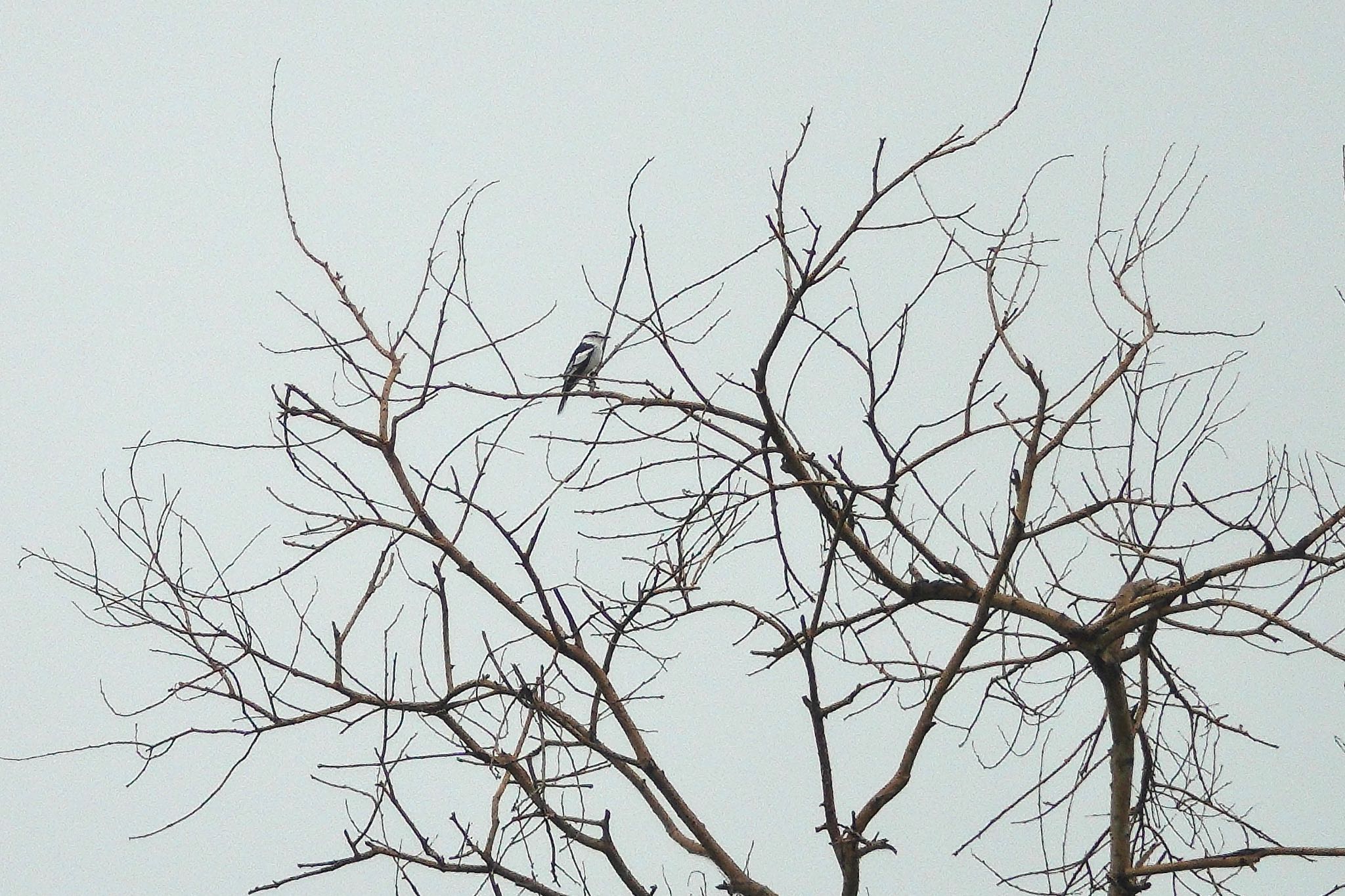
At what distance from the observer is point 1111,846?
358cm

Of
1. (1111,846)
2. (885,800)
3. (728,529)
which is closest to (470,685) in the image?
(728,529)

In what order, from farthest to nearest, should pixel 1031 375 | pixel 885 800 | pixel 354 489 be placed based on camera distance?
pixel 1031 375
pixel 354 489
pixel 885 800

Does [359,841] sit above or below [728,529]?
below

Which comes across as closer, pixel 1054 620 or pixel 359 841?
pixel 359 841

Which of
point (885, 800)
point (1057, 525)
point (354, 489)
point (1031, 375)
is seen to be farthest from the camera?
point (1057, 525)

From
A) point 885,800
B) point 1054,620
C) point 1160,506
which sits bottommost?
point 885,800

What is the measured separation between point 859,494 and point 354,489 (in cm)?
134

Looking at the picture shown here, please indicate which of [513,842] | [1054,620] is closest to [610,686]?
[513,842]

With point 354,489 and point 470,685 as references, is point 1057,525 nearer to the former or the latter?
point 470,685

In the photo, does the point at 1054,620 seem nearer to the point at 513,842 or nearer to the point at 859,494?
the point at 859,494

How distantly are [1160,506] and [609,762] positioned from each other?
1.77 m

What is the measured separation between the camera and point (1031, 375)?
10.7ft

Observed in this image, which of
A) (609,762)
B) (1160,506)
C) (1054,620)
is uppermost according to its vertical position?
(1160,506)

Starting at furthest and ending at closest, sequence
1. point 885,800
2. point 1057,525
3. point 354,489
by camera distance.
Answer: point 1057,525 → point 354,489 → point 885,800
